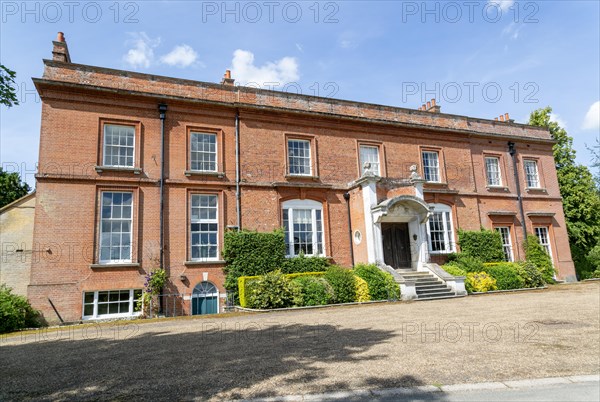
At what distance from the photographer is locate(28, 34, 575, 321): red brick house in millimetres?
13547

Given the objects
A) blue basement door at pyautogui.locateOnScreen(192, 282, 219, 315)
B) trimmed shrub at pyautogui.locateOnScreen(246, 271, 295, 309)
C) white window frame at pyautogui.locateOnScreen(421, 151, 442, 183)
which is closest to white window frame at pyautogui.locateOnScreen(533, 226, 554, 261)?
white window frame at pyautogui.locateOnScreen(421, 151, 442, 183)

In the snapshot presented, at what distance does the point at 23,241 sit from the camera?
13828 mm

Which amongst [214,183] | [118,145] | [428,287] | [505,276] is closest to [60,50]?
[118,145]

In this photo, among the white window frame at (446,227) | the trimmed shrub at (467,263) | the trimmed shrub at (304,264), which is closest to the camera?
the trimmed shrub at (304,264)

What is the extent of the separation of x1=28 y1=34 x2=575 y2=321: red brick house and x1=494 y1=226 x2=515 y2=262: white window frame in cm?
8

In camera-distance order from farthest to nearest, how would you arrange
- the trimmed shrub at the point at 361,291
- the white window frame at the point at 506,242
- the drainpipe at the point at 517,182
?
the drainpipe at the point at 517,182 → the white window frame at the point at 506,242 → the trimmed shrub at the point at 361,291

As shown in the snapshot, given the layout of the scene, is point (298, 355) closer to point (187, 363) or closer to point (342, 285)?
point (187, 363)

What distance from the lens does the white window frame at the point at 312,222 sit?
16500 millimetres

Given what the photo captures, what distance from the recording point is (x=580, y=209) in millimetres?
25203

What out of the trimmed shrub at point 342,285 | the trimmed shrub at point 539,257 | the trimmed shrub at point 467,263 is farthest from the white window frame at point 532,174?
the trimmed shrub at point 342,285

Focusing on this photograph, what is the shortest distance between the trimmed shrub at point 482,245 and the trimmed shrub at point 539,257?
2.10 meters

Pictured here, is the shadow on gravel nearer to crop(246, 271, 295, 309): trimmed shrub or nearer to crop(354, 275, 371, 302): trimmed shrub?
crop(246, 271, 295, 309): trimmed shrub

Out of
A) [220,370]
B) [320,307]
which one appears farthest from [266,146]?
[220,370]

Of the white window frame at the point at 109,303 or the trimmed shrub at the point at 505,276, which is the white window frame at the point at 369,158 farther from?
the white window frame at the point at 109,303
